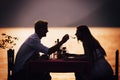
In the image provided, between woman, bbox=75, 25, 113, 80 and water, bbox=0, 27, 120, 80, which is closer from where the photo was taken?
woman, bbox=75, 25, 113, 80

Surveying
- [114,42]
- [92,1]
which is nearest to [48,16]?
[92,1]

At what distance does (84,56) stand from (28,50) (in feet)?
2.51

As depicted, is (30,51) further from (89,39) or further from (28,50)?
(89,39)

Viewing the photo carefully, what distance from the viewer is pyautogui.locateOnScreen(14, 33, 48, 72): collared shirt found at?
4.11 metres

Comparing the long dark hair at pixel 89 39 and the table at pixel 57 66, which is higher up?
the long dark hair at pixel 89 39

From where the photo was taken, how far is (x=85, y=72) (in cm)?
393


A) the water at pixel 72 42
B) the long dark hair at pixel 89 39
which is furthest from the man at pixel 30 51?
the water at pixel 72 42

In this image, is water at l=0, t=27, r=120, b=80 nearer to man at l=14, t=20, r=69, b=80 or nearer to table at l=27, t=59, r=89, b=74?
man at l=14, t=20, r=69, b=80

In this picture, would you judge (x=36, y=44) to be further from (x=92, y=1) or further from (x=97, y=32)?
(x=92, y=1)

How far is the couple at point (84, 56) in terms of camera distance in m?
3.90

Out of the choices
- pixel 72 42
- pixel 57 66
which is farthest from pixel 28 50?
pixel 72 42

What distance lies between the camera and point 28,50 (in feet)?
13.6

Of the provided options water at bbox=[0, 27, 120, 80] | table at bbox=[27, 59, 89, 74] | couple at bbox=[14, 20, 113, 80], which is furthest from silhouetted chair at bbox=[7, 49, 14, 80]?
water at bbox=[0, 27, 120, 80]

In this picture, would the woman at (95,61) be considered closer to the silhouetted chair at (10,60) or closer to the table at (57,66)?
the table at (57,66)
